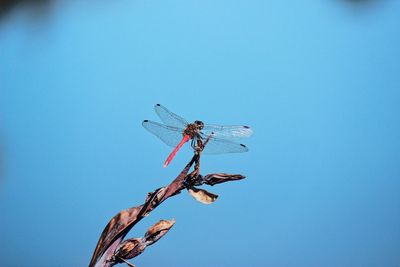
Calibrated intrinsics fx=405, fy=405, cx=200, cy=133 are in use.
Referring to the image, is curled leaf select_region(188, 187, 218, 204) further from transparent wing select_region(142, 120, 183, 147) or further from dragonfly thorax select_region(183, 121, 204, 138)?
transparent wing select_region(142, 120, 183, 147)

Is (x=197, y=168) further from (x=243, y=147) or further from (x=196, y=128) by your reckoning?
(x=243, y=147)

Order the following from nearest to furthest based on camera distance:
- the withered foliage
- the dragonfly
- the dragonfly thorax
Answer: the withered foliage → the dragonfly thorax → the dragonfly

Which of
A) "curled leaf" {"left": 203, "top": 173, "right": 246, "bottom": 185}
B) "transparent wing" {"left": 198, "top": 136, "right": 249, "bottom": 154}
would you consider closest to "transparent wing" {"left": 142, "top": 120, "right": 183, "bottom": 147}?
"transparent wing" {"left": 198, "top": 136, "right": 249, "bottom": 154}

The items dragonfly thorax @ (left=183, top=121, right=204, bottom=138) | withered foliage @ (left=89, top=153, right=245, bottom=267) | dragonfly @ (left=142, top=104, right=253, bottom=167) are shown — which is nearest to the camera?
withered foliage @ (left=89, top=153, right=245, bottom=267)

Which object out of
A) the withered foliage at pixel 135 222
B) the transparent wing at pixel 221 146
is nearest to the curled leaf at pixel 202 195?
the withered foliage at pixel 135 222

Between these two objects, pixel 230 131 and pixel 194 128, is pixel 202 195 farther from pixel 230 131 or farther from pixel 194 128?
pixel 230 131

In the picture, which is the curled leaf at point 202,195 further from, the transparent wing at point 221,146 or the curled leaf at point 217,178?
the transparent wing at point 221,146

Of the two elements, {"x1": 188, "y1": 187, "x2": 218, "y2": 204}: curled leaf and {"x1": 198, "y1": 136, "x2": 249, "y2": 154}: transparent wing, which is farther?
{"x1": 198, "y1": 136, "x2": 249, "y2": 154}: transparent wing
